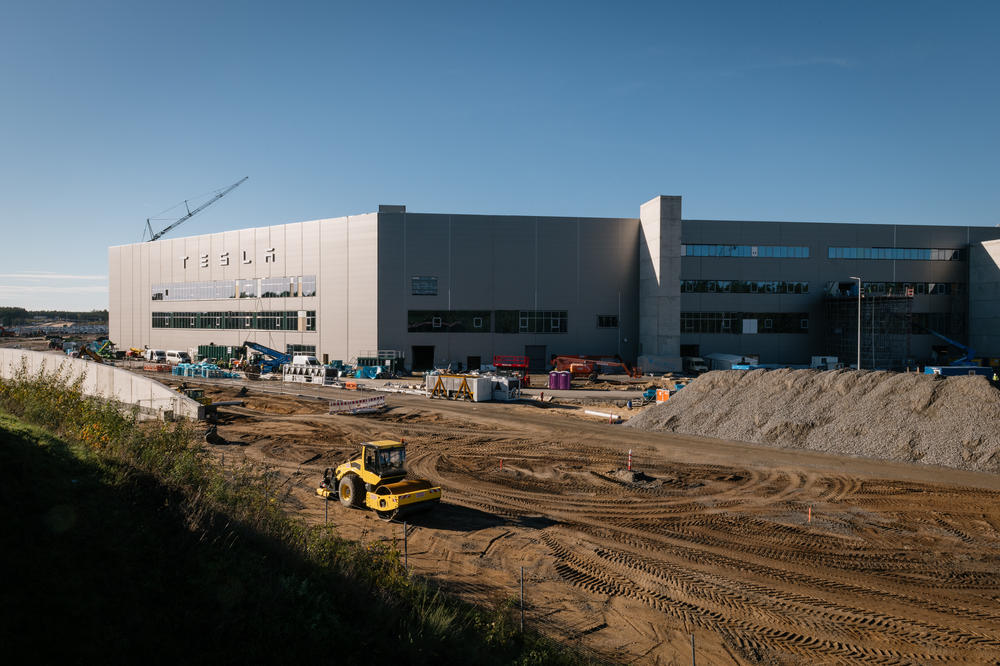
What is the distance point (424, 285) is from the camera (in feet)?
205

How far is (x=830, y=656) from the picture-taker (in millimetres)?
10414

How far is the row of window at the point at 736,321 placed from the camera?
64938mm

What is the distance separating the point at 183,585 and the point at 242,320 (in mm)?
72958

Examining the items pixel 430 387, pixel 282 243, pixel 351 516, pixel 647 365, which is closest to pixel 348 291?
pixel 282 243


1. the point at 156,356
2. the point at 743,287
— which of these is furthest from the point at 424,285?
the point at 156,356

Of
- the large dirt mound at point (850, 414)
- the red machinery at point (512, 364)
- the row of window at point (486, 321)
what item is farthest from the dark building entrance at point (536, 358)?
the large dirt mound at point (850, 414)

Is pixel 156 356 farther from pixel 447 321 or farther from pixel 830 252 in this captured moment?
pixel 830 252

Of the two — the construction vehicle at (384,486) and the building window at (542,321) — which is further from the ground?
the building window at (542,321)

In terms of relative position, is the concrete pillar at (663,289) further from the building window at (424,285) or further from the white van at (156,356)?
the white van at (156,356)

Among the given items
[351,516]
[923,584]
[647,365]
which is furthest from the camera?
[647,365]

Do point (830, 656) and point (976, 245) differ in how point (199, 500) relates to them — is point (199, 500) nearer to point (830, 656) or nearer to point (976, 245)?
point (830, 656)

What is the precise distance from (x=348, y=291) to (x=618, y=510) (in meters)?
51.2

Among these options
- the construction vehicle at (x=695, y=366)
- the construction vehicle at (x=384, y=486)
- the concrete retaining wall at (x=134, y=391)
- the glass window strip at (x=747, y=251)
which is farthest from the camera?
the glass window strip at (x=747, y=251)

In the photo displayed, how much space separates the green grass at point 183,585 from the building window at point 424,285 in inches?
2032
